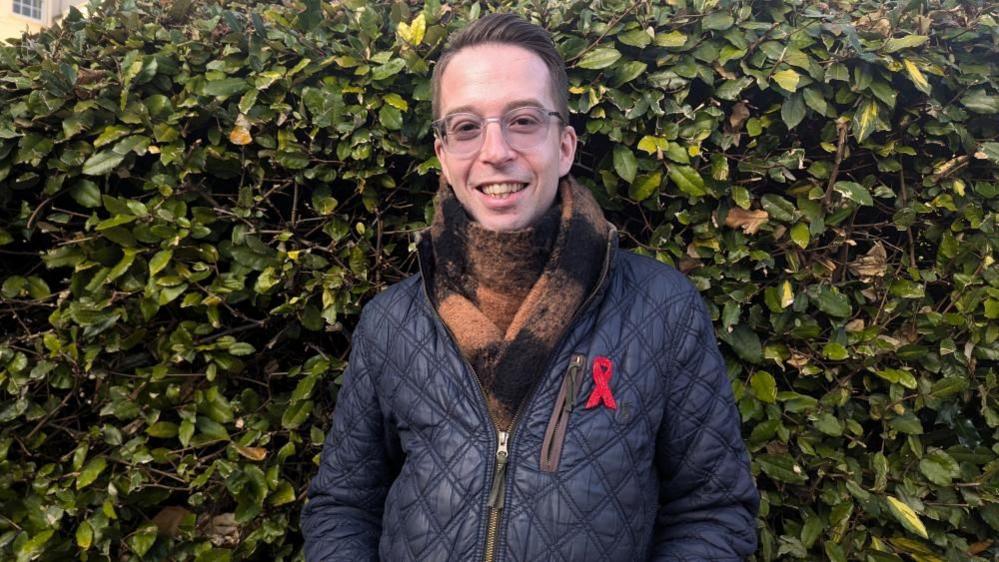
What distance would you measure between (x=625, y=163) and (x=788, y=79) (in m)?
0.55

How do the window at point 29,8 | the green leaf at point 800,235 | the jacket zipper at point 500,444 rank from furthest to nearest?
the window at point 29,8, the green leaf at point 800,235, the jacket zipper at point 500,444

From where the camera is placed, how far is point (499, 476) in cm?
141

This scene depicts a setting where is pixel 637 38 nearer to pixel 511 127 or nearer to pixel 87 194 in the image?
pixel 511 127

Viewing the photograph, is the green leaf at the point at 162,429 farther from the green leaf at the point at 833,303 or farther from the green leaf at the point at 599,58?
the green leaf at the point at 833,303

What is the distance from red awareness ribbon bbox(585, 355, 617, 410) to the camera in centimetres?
144

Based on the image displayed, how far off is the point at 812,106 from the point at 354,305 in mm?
1617

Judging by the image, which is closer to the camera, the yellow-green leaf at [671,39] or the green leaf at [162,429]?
the yellow-green leaf at [671,39]

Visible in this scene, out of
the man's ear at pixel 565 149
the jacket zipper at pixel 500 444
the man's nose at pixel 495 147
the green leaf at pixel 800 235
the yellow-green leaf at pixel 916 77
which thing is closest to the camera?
the jacket zipper at pixel 500 444

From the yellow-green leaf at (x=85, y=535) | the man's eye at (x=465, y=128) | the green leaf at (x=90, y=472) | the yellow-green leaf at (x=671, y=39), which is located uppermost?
Answer: the yellow-green leaf at (x=671, y=39)

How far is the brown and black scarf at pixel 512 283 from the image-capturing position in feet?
4.79

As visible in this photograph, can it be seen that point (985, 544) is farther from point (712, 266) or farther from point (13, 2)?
point (13, 2)

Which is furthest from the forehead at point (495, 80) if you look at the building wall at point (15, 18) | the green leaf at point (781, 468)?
the building wall at point (15, 18)

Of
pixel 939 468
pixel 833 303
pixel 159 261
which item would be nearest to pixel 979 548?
pixel 939 468

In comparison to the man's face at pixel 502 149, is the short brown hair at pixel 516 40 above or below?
above
